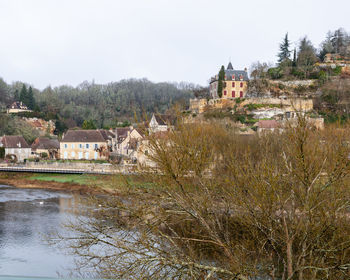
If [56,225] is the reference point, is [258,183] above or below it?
above

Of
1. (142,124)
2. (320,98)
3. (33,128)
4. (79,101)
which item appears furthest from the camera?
(79,101)

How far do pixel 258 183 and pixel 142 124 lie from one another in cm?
252

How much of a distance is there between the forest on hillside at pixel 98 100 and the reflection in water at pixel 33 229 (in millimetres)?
35656

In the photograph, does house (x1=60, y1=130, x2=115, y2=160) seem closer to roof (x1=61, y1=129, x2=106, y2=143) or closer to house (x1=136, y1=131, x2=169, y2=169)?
roof (x1=61, y1=129, x2=106, y2=143)

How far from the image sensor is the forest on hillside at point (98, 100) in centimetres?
7421

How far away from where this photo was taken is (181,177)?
25.2ft

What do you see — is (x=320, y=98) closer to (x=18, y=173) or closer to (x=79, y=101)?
(x=18, y=173)

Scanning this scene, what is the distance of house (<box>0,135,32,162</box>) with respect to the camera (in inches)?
1842

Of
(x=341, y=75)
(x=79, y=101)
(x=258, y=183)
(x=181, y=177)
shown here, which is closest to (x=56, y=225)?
(x=181, y=177)

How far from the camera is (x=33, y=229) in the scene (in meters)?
18.4

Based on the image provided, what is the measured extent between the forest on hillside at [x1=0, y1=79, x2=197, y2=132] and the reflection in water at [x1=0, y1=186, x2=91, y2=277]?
117ft

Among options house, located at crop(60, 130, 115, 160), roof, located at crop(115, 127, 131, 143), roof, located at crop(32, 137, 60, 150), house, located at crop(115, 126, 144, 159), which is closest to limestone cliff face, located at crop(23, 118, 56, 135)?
roof, located at crop(32, 137, 60, 150)

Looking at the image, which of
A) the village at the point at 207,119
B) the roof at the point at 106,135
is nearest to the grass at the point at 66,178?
the village at the point at 207,119

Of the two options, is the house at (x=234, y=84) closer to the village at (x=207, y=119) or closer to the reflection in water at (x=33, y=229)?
the village at (x=207, y=119)
